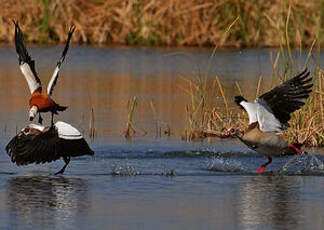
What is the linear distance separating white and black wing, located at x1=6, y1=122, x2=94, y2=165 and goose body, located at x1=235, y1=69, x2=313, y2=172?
5.79ft

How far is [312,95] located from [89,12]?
15.4 m

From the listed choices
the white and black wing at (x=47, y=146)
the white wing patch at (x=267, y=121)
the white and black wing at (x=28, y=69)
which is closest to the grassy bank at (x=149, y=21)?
the white and black wing at (x=28, y=69)

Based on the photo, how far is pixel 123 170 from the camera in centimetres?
1064

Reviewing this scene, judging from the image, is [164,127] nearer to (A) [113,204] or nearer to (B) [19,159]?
(B) [19,159]

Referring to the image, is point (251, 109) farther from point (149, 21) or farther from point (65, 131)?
point (149, 21)

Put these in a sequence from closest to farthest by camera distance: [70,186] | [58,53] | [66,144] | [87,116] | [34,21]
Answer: [70,186] < [66,144] < [87,116] < [58,53] < [34,21]

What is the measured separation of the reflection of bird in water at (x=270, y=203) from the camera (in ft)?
26.7

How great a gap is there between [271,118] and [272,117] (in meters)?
0.02

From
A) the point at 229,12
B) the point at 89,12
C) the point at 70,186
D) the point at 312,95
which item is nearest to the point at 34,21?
the point at 89,12

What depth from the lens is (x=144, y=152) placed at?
479 inches

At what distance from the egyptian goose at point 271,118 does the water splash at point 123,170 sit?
1152 mm

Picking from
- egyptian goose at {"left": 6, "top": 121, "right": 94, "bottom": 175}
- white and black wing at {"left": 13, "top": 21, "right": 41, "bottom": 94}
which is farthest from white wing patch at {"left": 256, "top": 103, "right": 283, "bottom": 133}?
white and black wing at {"left": 13, "top": 21, "right": 41, "bottom": 94}

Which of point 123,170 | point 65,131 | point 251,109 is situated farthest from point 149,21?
point 65,131

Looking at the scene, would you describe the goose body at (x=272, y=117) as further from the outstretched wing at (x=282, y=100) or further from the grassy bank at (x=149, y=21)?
the grassy bank at (x=149, y=21)
